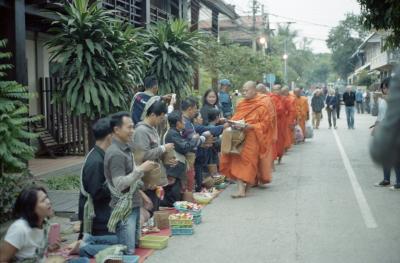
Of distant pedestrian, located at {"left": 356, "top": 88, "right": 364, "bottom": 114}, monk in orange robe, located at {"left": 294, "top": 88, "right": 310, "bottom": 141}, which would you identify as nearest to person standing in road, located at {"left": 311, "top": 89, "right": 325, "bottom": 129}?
monk in orange robe, located at {"left": 294, "top": 88, "right": 310, "bottom": 141}

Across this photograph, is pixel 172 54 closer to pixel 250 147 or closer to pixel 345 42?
pixel 250 147

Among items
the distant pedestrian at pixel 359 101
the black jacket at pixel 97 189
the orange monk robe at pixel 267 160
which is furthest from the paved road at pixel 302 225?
the distant pedestrian at pixel 359 101

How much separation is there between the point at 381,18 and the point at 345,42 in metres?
73.1

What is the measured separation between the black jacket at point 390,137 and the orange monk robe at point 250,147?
6980 mm

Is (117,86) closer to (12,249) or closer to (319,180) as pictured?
(319,180)

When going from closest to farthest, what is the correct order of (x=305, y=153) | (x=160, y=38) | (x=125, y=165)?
(x=125, y=165) → (x=160, y=38) → (x=305, y=153)

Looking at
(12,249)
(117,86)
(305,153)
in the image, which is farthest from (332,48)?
(12,249)

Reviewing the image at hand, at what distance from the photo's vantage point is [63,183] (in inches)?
398

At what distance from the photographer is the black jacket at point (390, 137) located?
2.72 meters

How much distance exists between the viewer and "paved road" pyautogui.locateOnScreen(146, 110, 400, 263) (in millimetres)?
6238

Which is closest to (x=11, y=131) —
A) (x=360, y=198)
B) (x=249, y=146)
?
(x=249, y=146)

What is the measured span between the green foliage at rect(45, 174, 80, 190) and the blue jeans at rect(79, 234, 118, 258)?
3.99m

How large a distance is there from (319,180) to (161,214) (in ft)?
16.0

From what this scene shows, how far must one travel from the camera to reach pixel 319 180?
11367 mm
